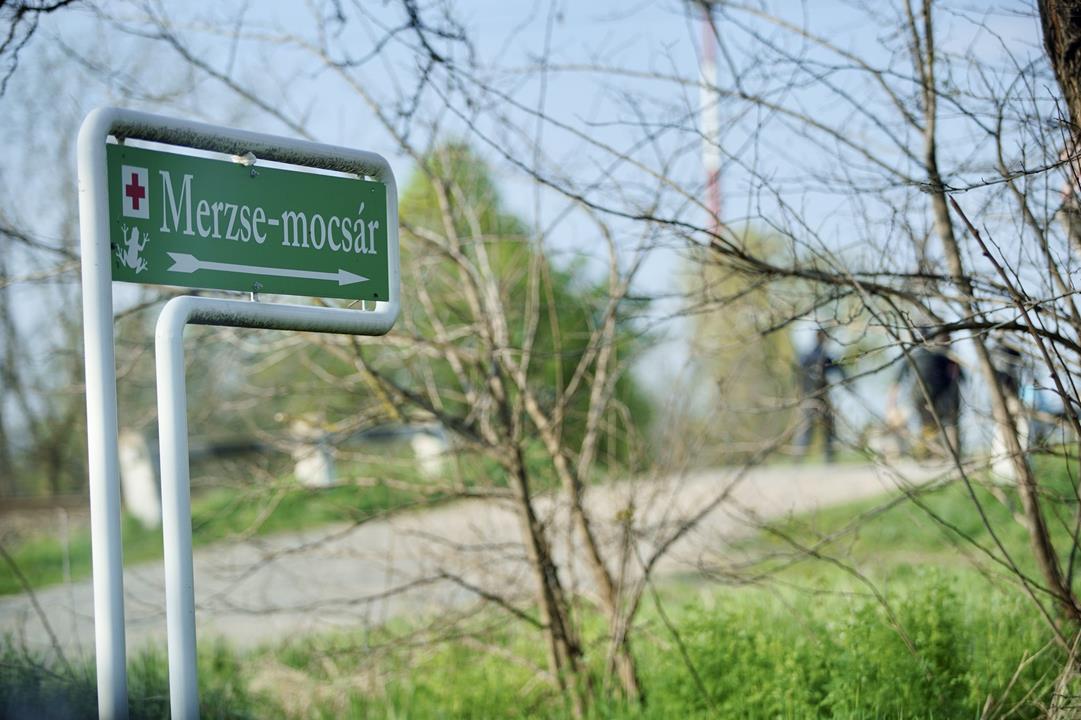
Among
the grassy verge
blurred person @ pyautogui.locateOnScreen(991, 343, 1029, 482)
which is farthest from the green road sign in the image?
blurred person @ pyautogui.locateOnScreen(991, 343, 1029, 482)

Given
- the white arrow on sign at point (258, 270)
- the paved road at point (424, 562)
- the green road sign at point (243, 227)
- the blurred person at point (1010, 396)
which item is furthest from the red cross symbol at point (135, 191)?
the blurred person at point (1010, 396)

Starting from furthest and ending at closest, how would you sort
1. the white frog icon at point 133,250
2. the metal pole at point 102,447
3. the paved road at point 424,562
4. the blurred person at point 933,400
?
the paved road at point 424,562, the blurred person at point 933,400, the white frog icon at point 133,250, the metal pole at point 102,447

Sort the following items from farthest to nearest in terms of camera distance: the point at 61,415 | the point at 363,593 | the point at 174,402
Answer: the point at 61,415 < the point at 363,593 < the point at 174,402

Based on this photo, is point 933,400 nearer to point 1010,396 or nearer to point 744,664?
point 1010,396

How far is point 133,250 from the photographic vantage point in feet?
7.78

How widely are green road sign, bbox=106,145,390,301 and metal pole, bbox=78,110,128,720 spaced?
55 mm

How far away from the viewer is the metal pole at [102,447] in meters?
2.25

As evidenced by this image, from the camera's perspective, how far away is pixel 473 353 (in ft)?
17.2

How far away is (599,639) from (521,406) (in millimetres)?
1065

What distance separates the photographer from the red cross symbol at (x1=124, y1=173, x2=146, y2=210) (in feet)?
7.78

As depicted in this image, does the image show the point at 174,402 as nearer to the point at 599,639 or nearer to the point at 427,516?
the point at 599,639

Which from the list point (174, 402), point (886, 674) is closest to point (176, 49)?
point (174, 402)

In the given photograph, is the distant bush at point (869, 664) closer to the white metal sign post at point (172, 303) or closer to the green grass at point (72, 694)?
the green grass at point (72, 694)

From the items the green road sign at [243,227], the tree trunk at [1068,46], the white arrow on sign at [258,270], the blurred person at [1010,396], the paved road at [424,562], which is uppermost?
the tree trunk at [1068,46]
